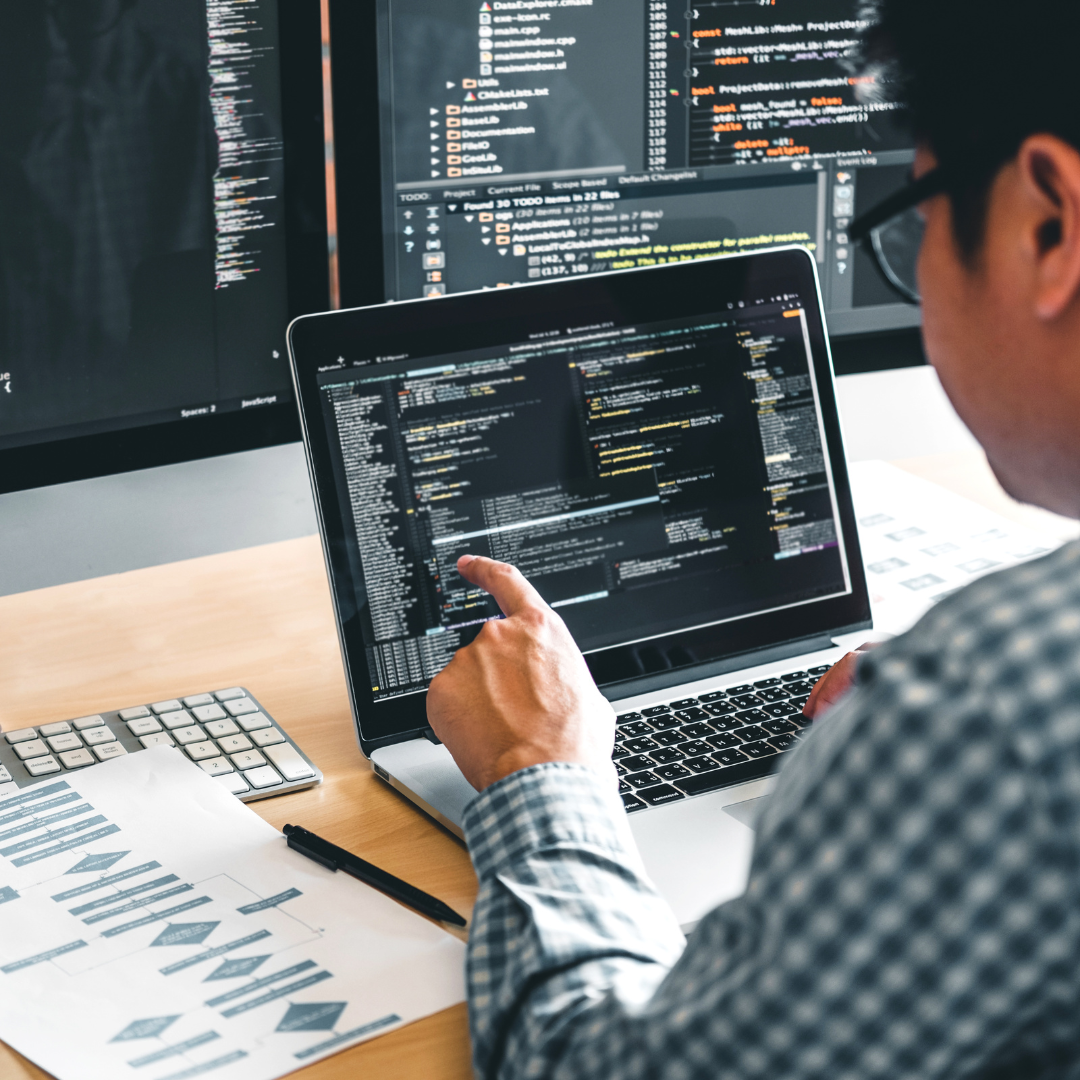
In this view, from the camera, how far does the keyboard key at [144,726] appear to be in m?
0.81

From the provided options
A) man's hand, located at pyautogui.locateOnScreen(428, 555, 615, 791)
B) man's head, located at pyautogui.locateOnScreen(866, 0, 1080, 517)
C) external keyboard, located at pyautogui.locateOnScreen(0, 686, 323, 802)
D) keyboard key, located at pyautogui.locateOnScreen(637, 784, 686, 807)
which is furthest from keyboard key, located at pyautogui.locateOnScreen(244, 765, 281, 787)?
man's head, located at pyautogui.locateOnScreen(866, 0, 1080, 517)

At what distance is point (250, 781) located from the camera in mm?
773

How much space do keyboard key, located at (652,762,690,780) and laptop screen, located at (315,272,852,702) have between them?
0.12 m

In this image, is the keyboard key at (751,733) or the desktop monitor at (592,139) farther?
the desktop monitor at (592,139)

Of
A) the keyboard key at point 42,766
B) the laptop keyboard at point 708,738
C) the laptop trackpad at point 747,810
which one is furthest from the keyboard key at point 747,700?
the keyboard key at point 42,766

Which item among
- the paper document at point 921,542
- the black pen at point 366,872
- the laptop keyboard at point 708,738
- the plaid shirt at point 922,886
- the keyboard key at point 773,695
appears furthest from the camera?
the paper document at point 921,542

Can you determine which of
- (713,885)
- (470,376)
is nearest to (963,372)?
(713,885)

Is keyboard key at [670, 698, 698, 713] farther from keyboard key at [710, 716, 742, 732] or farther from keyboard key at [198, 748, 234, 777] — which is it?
keyboard key at [198, 748, 234, 777]

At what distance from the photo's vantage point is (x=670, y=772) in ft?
2.52

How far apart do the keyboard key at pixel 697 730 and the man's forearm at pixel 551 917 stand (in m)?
0.19

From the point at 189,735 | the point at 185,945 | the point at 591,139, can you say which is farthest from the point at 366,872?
the point at 591,139

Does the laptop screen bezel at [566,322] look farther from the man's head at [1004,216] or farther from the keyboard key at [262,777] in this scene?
the man's head at [1004,216]

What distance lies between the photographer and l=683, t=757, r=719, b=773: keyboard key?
30.3 inches

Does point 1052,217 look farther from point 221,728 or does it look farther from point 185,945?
point 221,728
